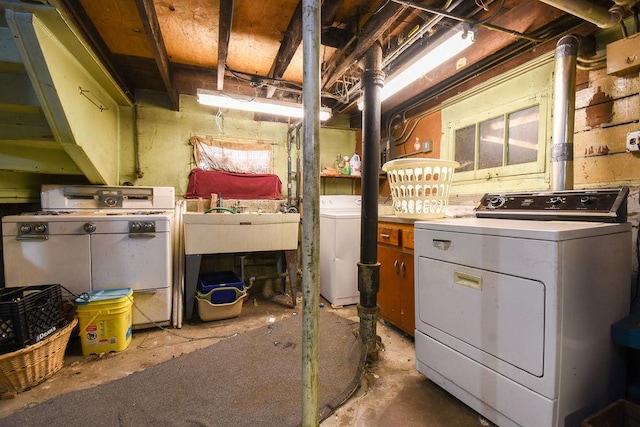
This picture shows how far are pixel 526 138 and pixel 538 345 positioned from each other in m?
1.82

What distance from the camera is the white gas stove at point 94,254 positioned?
1.88 metres

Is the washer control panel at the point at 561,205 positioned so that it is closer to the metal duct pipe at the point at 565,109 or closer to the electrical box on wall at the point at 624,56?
the metal duct pipe at the point at 565,109

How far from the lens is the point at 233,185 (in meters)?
3.33

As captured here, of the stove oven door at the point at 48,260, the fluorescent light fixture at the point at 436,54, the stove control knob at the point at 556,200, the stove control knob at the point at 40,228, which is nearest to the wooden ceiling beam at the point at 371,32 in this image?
the fluorescent light fixture at the point at 436,54

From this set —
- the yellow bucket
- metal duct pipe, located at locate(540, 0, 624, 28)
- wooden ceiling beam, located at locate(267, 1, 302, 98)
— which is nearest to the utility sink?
the yellow bucket

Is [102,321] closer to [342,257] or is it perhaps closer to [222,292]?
[222,292]

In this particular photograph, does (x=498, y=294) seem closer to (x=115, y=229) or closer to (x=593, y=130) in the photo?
(x=593, y=130)

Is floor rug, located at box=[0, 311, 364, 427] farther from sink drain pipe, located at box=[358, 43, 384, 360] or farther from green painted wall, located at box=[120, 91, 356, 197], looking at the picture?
green painted wall, located at box=[120, 91, 356, 197]

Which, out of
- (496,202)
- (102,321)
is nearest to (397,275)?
(496,202)

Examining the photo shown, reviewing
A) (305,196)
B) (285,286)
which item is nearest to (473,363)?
(305,196)

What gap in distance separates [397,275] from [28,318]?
232cm

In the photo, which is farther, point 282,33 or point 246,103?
point 246,103

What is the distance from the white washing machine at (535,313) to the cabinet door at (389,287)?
607 millimetres

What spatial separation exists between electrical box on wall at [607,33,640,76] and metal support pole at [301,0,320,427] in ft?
6.14
